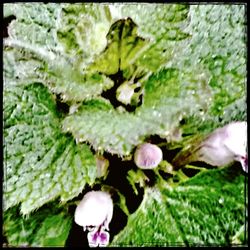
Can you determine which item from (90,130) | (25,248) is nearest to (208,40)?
(90,130)

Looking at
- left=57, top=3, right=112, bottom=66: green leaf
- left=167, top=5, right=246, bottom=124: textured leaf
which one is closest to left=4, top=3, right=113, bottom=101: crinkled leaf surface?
left=57, top=3, right=112, bottom=66: green leaf

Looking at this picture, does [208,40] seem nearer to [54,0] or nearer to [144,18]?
[144,18]

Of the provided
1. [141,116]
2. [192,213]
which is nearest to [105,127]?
[141,116]

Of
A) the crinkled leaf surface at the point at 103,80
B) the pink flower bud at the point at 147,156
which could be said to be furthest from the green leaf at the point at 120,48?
the pink flower bud at the point at 147,156

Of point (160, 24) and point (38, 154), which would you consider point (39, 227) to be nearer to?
point (38, 154)

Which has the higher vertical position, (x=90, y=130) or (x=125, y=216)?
(x=90, y=130)

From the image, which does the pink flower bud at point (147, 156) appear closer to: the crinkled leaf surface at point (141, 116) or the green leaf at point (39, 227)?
the crinkled leaf surface at point (141, 116)
